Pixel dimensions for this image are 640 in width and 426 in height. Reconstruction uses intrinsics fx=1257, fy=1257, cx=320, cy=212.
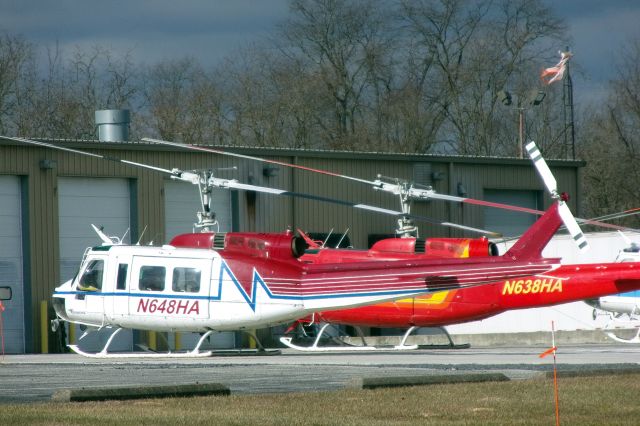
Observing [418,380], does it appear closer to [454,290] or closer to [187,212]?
[454,290]

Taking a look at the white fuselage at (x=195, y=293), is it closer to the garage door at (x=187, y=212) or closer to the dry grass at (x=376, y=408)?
the dry grass at (x=376, y=408)

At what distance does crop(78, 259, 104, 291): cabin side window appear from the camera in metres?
25.5

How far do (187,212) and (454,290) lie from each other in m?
11.4

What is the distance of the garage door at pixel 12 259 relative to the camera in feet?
108

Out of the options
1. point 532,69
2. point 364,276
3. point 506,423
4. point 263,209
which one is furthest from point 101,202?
point 532,69

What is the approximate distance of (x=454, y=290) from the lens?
89.9ft

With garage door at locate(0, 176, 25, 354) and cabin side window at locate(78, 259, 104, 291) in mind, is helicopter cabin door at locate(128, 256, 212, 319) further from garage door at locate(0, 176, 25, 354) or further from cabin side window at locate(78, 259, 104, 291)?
garage door at locate(0, 176, 25, 354)

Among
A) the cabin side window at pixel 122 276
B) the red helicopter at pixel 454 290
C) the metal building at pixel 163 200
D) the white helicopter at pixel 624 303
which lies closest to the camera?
the cabin side window at pixel 122 276

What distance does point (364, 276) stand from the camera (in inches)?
949

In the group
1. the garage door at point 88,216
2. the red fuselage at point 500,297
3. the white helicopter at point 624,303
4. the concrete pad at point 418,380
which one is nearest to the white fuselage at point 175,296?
the red fuselage at point 500,297

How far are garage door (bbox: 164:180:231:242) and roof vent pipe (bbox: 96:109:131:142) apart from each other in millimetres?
3156

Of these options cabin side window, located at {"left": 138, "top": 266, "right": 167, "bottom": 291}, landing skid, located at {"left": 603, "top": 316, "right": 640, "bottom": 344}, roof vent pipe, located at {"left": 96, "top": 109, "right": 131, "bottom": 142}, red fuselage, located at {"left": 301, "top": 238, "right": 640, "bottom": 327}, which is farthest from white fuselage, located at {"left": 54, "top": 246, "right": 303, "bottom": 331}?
roof vent pipe, located at {"left": 96, "top": 109, "right": 131, "bottom": 142}

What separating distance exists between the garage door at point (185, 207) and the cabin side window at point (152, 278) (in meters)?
10.4

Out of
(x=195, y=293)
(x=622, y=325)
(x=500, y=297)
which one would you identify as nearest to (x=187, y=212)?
(x=195, y=293)
